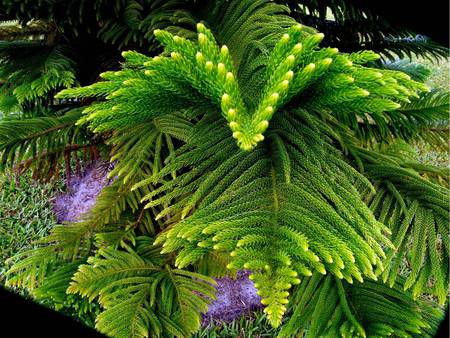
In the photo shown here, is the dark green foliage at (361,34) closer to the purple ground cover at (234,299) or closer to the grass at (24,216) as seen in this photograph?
the purple ground cover at (234,299)

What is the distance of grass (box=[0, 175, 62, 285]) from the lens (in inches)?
123

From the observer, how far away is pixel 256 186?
2.89 ft

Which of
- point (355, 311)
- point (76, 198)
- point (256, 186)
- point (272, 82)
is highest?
point (272, 82)

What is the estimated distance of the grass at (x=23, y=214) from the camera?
312cm

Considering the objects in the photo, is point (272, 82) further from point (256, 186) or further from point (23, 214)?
point (23, 214)

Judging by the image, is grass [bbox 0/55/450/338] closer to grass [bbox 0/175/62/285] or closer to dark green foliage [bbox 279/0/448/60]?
grass [bbox 0/175/62/285]

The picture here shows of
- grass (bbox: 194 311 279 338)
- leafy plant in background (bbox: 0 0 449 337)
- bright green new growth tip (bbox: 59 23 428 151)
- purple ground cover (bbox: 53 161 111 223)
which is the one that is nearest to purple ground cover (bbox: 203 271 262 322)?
grass (bbox: 194 311 279 338)

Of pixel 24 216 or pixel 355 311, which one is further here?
pixel 24 216

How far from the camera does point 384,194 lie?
4.07 feet

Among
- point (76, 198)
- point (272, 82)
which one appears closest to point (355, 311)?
point (272, 82)

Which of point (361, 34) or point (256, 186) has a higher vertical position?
point (361, 34)

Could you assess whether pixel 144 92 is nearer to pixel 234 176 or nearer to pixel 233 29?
pixel 234 176

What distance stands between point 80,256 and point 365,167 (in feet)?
3.76

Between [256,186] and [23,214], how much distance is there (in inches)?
119
